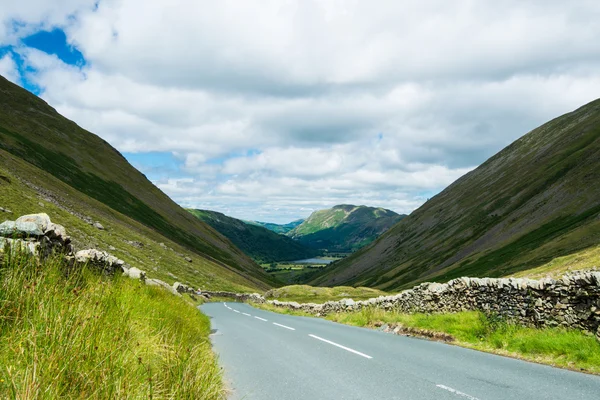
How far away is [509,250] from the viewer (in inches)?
3548

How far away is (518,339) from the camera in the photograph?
41.0ft

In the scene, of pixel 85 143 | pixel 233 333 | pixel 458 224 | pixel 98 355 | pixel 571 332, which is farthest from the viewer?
pixel 458 224

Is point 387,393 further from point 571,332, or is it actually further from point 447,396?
point 571,332

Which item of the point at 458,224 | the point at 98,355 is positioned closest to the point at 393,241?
the point at 458,224

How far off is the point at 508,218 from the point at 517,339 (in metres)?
116

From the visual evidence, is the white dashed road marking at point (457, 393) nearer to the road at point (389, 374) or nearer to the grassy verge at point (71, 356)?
the road at point (389, 374)

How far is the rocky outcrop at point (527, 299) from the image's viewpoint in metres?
11.5

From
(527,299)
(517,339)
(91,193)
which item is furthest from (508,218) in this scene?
(517,339)

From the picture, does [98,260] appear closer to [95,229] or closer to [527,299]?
[527,299]

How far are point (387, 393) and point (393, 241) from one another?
183704 millimetres

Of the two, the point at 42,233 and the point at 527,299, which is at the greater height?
the point at 527,299

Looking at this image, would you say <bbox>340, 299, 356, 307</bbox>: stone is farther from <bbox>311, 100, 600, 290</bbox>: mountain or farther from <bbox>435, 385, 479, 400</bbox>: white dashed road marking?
<bbox>311, 100, 600, 290</bbox>: mountain

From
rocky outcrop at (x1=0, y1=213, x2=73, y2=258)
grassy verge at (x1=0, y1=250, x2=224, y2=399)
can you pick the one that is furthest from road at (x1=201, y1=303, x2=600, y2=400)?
rocky outcrop at (x1=0, y1=213, x2=73, y2=258)

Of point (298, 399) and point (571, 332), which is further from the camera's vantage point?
point (571, 332)
